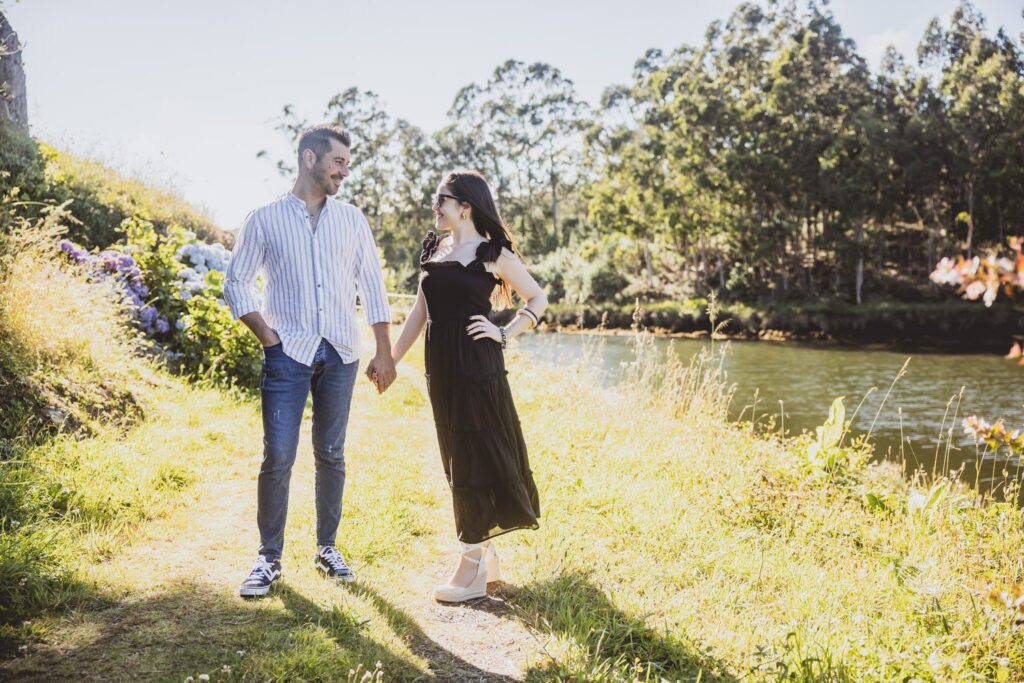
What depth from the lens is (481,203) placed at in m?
3.22

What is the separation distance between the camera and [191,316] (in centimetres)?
690

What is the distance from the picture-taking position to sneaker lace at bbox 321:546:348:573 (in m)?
3.37

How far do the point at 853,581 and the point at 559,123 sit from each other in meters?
43.1

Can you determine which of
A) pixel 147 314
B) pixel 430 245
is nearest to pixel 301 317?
pixel 430 245

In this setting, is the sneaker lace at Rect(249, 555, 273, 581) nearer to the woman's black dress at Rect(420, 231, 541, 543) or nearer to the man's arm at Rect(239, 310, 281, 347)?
the woman's black dress at Rect(420, 231, 541, 543)

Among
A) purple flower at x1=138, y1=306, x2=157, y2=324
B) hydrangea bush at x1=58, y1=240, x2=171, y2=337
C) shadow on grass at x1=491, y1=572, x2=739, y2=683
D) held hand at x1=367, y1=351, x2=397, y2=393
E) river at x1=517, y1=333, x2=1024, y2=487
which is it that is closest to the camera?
shadow on grass at x1=491, y1=572, x2=739, y2=683

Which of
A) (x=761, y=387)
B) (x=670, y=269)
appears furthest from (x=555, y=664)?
(x=670, y=269)

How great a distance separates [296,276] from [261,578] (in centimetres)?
134

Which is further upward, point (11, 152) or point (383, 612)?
point (11, 152)

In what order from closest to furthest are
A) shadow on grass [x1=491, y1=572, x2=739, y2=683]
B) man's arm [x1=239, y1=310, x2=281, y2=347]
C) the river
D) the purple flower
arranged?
shadow on grass [x1=491, y1=572, x2=739, y2=683] < man's arm [x1=239, y1=310, x2=281, y2=347] < the purple flower < the river

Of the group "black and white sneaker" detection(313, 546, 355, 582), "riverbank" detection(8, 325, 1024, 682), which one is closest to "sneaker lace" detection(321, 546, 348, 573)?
"black and white sneaker" detection(313, 546, 355, 582)

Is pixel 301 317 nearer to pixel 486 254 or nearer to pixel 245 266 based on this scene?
pixel 245 266

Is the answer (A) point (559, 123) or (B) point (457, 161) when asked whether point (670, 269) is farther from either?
(B) point (457, 161)

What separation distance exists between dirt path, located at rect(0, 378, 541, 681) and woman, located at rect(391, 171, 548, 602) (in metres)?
0.31
